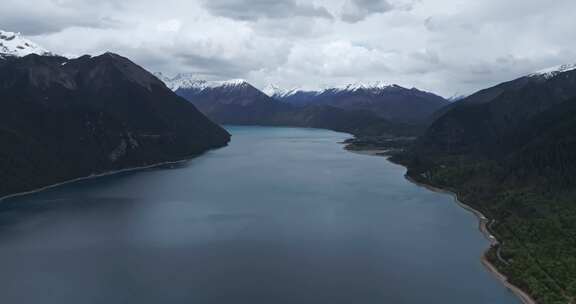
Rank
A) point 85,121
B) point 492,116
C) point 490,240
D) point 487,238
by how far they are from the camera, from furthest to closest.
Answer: point 492,116 → point 85,121 → point 487,238 → point 490,240

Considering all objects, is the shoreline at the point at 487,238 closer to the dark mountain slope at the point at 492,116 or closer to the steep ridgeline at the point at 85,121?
the dark mountain slope at the point at 492,116

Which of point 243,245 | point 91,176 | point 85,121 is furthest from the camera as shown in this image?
point 85,121

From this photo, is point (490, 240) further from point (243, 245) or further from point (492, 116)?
point (492, 116)

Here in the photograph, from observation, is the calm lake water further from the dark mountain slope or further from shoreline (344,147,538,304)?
the dark mountain slope

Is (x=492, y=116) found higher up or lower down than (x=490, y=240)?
higher up

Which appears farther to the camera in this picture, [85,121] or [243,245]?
[85,121]

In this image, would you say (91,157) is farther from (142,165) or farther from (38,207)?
(38,207)

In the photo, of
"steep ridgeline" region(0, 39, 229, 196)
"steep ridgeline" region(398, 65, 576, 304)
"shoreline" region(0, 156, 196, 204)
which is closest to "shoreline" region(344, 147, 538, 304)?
"steep ridgeline" region(398, 65, 576, 304)

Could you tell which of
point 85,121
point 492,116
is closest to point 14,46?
point 85,121

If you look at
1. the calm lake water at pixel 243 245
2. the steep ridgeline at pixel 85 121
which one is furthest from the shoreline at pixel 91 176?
the calm lake water at pixel 243 245
